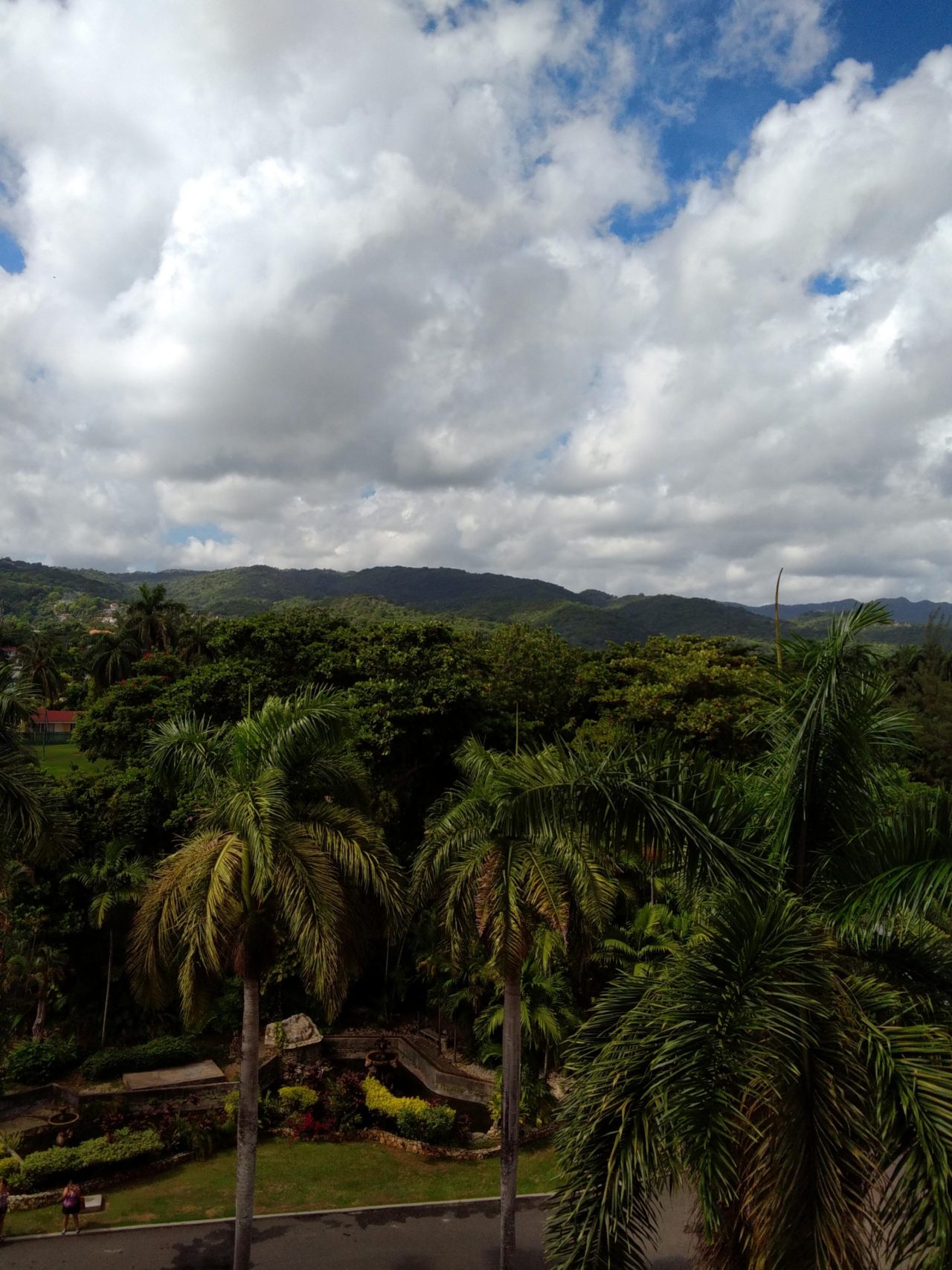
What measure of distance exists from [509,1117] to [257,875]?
202 inches

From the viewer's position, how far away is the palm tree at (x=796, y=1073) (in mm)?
4047

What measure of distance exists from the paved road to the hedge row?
1591 mm

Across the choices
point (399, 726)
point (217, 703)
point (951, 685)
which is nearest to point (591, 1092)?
point (399, 726)

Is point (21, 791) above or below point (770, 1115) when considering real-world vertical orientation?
above

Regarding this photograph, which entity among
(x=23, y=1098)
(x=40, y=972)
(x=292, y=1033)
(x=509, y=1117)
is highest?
(x=509, y=1117)

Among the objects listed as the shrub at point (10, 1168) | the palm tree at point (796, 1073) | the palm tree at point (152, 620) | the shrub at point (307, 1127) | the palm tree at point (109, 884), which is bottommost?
the shrub at point (307, 1127)

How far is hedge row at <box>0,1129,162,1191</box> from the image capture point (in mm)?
13078

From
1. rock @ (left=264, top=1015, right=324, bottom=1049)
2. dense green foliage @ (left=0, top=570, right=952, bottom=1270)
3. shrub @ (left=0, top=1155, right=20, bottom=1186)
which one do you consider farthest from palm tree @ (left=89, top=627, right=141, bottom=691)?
shrub @ (left=0, top=1155, right=20, bottom=1186)

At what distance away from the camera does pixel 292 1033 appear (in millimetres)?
18391

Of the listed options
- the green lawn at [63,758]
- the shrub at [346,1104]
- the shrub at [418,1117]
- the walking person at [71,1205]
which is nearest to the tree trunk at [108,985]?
the shrub at [346,1104]

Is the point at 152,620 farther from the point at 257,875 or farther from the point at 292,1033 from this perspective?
the point at 257,875

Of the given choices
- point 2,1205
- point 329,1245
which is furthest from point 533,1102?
point 2,1205

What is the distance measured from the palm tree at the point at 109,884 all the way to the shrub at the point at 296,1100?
5335 mm

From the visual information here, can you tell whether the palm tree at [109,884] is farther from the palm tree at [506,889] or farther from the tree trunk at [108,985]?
the palm tree at [506,889]
